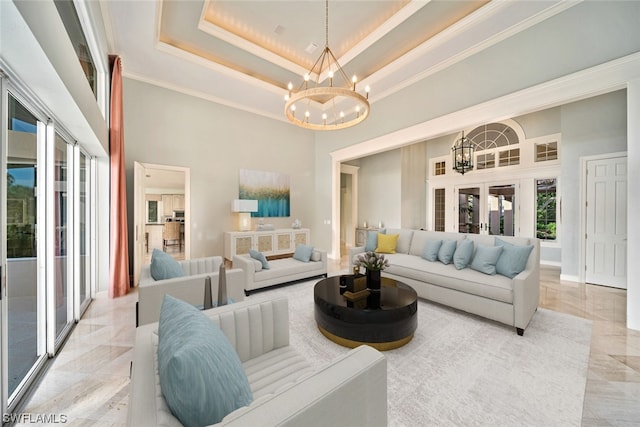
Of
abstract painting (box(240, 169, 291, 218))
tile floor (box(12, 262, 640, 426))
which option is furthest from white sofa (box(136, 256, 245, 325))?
abstract painting (box(240, 169, 291, 218))

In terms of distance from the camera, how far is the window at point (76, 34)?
2.23 m

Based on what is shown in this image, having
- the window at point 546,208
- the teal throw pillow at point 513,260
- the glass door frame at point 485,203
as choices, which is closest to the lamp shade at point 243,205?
the teal throw pillow at point 513,260

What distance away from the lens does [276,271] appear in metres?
3.96

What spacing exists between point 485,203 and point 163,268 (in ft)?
22.9

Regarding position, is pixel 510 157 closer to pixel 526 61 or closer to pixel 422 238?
pixel 526 61

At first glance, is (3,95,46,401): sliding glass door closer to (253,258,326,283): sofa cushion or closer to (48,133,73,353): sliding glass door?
(48,133,73,353): sliding glass door

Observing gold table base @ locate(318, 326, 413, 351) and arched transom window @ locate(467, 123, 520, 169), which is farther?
arched transom window @ locate(467, 123, 520, 169)

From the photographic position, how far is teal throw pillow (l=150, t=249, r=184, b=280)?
252cm

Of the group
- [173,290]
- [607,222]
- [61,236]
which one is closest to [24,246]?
[61,236]

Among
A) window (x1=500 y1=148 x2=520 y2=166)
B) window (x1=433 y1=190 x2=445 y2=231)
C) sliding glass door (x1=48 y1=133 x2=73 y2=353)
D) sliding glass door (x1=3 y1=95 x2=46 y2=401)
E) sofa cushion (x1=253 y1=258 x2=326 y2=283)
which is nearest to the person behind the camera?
sliding glass door (x1=3 y1=95 x2=46 y2=401)

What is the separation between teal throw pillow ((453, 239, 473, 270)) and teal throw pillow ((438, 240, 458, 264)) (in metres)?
0.15

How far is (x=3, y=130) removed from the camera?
1.60m

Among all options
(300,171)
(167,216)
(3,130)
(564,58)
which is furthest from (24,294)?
(167,216)

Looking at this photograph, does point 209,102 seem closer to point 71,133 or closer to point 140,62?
point 140,62
